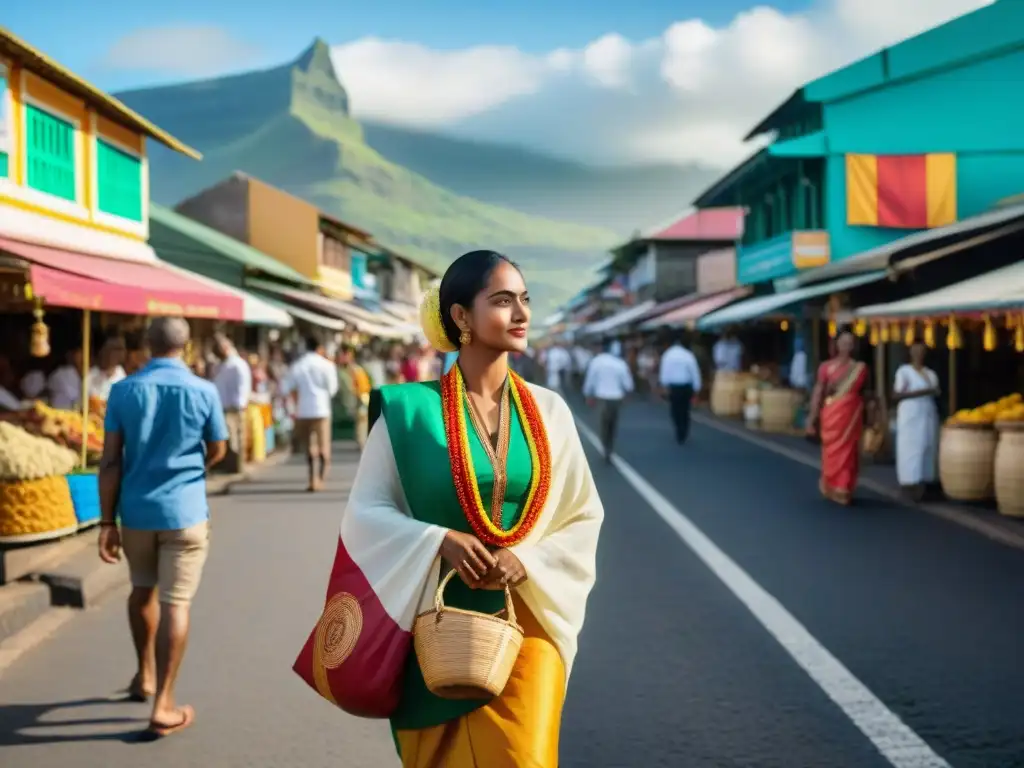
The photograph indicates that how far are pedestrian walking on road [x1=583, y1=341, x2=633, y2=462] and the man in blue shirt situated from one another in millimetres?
12350

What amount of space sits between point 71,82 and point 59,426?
574 centimetres

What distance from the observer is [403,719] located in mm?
3129

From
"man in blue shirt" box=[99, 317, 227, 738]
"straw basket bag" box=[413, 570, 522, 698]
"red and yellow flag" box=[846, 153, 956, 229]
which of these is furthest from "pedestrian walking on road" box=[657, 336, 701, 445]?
"straw basket bag" box=[413, 570, 522, 698]

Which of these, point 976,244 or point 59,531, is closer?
point 59,531

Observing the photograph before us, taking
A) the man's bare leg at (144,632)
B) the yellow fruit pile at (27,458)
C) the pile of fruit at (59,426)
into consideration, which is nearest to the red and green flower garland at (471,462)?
the man's bare leg at (144,632)

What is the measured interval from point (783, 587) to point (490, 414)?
17.8ft

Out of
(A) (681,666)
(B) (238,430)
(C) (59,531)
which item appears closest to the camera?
(A) (681,666)

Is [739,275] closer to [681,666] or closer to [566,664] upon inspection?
[681,666]

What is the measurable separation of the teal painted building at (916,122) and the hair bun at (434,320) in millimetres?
25853

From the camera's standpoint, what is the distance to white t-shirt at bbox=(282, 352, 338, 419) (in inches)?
555

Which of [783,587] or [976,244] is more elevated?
[976,244]

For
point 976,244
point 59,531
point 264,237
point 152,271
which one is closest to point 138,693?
point 59,531

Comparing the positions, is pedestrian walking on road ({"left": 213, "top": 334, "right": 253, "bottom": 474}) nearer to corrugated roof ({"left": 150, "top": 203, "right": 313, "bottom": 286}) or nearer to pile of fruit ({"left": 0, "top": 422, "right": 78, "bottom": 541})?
pile of fruit ({"left": 0, "top": 422, "right": 78, "bottom": 541})

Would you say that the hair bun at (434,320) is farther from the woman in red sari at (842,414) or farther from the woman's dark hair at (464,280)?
the woman in red sari at (842,414)
